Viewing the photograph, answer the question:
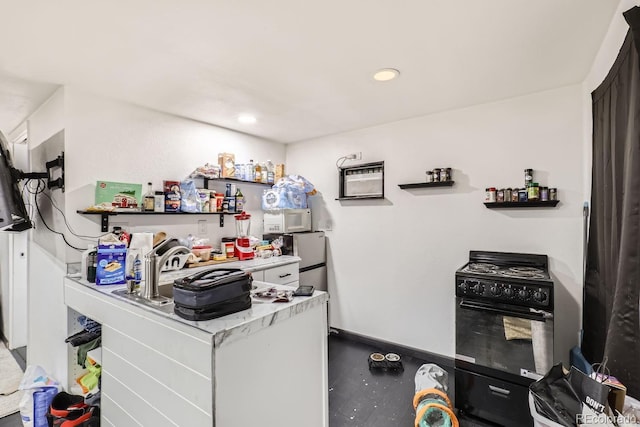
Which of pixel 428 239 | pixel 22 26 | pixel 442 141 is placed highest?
pixel 22 26

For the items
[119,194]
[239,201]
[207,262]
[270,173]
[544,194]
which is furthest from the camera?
[270,173]

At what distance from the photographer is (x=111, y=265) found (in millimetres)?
1858

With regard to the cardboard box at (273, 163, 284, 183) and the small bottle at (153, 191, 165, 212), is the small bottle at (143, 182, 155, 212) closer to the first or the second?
the small bottle at (153, 191, 165, 212)

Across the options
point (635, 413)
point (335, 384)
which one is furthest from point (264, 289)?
point (635, 413)

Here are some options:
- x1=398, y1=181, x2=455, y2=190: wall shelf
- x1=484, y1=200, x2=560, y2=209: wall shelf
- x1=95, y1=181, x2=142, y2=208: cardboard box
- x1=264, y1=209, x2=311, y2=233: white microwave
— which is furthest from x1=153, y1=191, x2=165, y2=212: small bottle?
x1=484, y1=200, x2=560, y2=209: wall shelf

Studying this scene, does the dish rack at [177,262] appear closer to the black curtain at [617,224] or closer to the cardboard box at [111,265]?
the cardboard box at [111,265]

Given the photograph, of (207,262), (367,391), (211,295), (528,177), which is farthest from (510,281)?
(207,262)

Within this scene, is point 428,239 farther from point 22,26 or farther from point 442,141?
point 22,26

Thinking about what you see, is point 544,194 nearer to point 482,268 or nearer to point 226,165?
point 482,268

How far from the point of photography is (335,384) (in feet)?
8.17

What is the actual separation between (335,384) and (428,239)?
1517 millimetres

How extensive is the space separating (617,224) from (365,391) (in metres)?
1.96

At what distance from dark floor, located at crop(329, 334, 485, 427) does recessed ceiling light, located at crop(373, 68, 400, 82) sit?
233cm

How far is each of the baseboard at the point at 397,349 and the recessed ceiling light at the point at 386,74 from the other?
2430 mm
